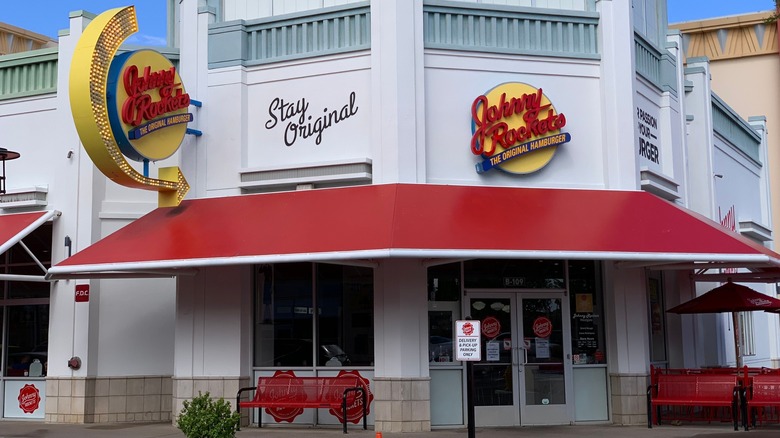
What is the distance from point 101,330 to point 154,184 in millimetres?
3561

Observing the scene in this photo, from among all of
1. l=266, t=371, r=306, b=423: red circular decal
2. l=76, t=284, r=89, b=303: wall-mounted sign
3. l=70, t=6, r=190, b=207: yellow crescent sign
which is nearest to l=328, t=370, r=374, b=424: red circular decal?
l=266, t=371, r=306, b=423: red circular decal

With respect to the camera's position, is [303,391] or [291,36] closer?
[303,391]

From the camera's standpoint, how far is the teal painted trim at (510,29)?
1666 centimetres

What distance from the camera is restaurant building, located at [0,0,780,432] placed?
51.0 ft

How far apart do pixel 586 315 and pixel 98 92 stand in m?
9.18

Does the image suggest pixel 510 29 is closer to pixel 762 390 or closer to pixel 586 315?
pixel 586 315

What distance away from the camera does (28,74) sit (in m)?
19.5

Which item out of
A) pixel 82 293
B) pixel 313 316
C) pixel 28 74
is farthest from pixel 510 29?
pixel 28 74

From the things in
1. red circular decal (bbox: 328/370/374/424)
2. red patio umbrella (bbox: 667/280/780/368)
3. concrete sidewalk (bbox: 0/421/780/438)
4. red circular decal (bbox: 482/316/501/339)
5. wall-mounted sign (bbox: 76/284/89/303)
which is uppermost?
wall-mounted sign (bbox: 76/284/89/303)

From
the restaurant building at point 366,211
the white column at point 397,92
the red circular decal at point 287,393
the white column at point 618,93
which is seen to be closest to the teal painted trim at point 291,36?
the restaurant building at point 366,211

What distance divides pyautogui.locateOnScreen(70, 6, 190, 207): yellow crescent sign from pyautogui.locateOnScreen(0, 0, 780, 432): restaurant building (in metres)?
0.05

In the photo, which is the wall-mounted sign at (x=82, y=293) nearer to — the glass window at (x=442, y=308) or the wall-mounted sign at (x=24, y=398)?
the wall-mounted sign at (x=24, y=398)

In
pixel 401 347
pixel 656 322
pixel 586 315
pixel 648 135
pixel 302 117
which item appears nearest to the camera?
pixel 401 347

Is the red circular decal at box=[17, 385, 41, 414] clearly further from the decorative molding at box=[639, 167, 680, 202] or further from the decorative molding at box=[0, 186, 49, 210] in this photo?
the decorative molding at box=[639, 167, 680, 202]
